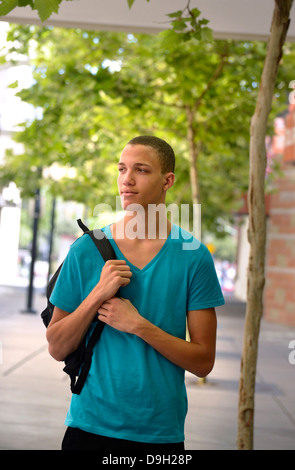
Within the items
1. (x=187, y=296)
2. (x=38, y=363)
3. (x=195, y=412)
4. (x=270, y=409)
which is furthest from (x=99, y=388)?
(x=38, y=363)

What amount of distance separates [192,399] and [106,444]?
23.7ft

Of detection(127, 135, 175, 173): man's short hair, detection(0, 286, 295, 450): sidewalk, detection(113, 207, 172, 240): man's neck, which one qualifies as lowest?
detection(0, 286, 295, 450): sidewalk

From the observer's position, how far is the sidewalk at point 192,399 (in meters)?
7.21

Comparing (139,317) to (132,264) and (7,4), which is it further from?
(7,4)

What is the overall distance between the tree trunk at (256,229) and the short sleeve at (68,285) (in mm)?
2231

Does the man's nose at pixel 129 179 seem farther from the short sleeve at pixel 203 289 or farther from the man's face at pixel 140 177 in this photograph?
the short sleeve at pixel 203 289

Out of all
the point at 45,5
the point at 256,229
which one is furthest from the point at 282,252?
the point at 45,5

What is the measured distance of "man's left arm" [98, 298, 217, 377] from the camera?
7.89ft

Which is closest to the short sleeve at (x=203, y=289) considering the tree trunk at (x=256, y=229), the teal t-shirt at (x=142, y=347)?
the teal t-shirt at (x=142, y=347)

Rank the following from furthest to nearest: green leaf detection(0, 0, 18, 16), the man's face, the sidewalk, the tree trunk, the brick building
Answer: the brick building, the sidewalk, the tree trunk, green leaf detection(0, 0, 18, 16), the man's face

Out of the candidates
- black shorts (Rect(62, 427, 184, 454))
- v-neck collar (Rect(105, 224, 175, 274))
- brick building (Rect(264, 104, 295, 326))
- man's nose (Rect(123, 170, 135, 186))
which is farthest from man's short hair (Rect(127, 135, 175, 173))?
brick building (Rect(264, 104, 295, 326))

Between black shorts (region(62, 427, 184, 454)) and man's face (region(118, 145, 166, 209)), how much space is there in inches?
30.0

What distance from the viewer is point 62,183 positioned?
2117 cm

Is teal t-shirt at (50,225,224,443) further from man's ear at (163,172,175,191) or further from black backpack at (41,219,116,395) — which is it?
man's ear at (163,172,175,191)
